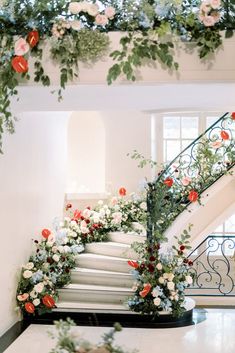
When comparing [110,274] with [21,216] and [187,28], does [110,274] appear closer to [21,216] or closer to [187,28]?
[21,216]

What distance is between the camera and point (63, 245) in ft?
25.9

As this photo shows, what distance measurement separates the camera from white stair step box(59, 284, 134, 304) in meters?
7.23

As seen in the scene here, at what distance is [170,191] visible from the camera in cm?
817

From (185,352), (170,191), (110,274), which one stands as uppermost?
(170,191)

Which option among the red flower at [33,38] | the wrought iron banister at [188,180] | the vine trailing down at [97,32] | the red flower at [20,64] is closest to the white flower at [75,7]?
the vine trailing down at [97,32]

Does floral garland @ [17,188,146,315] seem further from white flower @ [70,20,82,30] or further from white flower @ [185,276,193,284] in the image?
white flower @ [70,20,82,30]

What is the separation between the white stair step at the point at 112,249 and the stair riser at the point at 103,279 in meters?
0.42

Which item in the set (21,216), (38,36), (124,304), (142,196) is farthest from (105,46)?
(142,196)

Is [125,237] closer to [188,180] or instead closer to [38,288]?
[188,180]

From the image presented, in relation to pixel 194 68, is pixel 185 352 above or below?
below

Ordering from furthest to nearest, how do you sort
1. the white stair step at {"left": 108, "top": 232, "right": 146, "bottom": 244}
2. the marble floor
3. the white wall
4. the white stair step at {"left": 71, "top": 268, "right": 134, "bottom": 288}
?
the white stair step at {"left": 108, "top": 232, "right": 146, "bottom": 244} → the white stair step at {"left": 71, "top": 268, "right": 134, "bottom": 288} → the white wall → the marble floor

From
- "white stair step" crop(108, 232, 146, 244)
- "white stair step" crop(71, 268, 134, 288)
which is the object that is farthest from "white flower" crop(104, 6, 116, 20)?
"white stair step" crop(108, 232, 146, 244)

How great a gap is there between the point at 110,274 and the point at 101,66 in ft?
11.6

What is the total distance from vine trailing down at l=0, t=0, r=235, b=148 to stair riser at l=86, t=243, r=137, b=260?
12.0 feet
